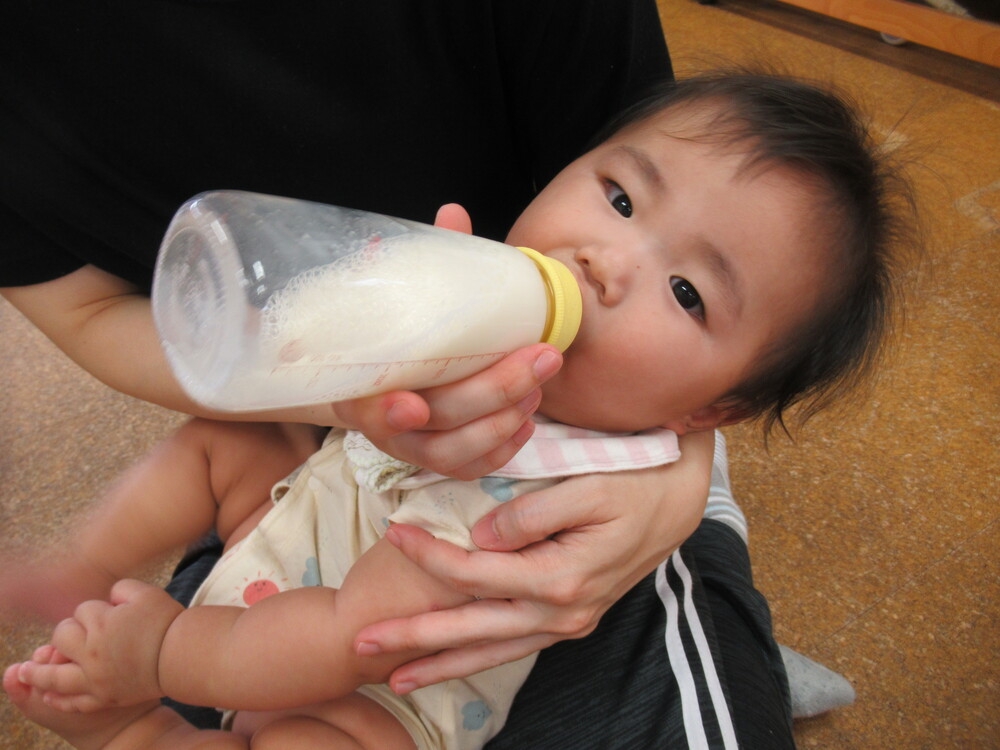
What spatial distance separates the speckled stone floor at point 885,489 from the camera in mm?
1101

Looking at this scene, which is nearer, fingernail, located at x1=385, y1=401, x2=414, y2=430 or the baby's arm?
fingernail, located at x1=385, y1=401, x2=414, y2=430

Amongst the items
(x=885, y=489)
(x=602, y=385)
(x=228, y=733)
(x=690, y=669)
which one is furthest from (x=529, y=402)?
(x=885, y=489)

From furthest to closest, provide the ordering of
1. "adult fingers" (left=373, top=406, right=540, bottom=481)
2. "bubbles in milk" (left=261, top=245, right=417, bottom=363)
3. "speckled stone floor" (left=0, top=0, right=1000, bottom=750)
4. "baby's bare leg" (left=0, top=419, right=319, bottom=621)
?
"speckled stone floor" (left=0, top=0, right=1000, bottom=750), "baby's bare leg" (left=0, top=419, right=319, bottom=621), "adult fingers" (left=373, top=406, right=540, bottom=481), "bubbles in milk" (left=261, top=245, right=417, bottom=363)

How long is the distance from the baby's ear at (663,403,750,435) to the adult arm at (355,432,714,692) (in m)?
0.09

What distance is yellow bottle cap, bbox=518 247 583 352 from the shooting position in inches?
21.1

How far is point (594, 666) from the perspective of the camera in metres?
0.76

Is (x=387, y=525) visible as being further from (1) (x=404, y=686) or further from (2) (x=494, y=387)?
(2) (x=494, y=387)

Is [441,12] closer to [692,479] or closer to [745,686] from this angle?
[692,479]

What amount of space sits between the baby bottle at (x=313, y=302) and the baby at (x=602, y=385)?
0.18 metres

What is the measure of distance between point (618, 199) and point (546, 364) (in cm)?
25

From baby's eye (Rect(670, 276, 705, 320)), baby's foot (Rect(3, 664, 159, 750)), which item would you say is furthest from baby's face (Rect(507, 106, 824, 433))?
baby's foot (Rect(3, 664, 159, 750))

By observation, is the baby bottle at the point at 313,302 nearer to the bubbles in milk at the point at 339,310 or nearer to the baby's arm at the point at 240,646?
the bubbles in milk at the point at 339,310

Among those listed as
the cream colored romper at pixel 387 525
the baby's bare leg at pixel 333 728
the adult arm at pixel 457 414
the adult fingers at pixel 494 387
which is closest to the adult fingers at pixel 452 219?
the adult arm at pixel 457 414

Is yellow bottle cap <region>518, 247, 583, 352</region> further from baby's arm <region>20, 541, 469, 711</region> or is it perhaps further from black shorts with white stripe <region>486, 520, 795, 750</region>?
black shorts with white stripe <region>486, 520, 795, 750</region>
